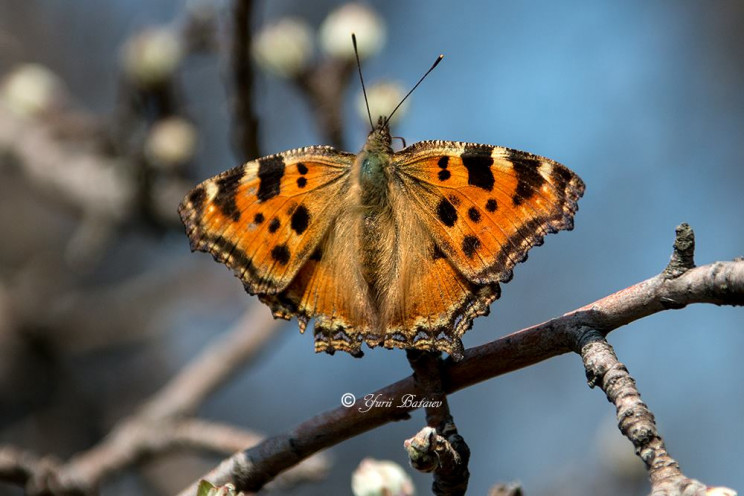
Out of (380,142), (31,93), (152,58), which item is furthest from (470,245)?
(31,93)

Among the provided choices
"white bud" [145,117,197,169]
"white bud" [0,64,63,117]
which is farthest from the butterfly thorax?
"white bud" [0,64,63,117]

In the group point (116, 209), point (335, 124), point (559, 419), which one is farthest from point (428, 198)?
point (559, 419)

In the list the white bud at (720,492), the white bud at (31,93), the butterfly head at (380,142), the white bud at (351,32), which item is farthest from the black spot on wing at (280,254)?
the white bud at (31,93)

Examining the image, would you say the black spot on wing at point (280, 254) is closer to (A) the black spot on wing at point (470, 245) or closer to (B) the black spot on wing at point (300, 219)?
(B) the black spot on wing at point (300, 219)

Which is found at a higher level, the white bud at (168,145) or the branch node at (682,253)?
the white bud at (168,145)

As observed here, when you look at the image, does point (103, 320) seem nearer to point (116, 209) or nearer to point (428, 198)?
point (116, 209)

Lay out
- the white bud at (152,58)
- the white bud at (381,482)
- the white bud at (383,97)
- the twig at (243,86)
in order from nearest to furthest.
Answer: the white bud at (381,482) → the twig at (243,86) → the white bud at (383,97) → the white bud at (152,58)

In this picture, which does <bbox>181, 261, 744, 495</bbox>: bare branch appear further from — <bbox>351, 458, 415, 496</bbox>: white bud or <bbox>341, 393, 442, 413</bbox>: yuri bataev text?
<bbox>351, 458, 415, 496</bbox>: white bud
